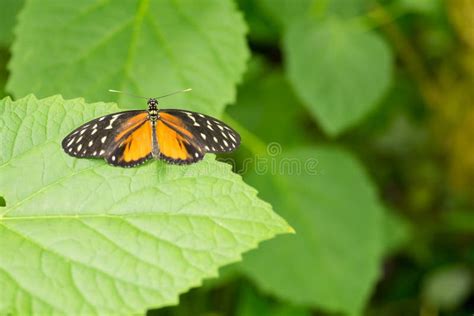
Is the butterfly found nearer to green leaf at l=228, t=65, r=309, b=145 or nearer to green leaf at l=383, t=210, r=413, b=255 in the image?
green leaf at l=228, t=65, r=309, b=145

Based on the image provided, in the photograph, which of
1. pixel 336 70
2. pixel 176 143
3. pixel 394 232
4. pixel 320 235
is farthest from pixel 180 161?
pixel 394 232

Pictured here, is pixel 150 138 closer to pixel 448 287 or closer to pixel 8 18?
pixel 8 18

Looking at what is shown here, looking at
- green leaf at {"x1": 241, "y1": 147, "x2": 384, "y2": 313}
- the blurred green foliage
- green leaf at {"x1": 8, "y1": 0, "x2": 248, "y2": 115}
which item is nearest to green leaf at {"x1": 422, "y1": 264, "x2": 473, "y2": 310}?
the blurred green foliage

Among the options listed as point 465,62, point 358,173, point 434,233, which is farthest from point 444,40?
point 358,173

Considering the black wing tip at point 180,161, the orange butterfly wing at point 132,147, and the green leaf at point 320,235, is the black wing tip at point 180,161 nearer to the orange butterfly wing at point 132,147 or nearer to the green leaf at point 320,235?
the orange butterfly wing at point 132,147

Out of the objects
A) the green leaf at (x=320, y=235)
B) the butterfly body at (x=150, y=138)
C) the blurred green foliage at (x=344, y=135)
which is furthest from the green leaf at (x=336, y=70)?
the butterfly body at (x=150, y=138)

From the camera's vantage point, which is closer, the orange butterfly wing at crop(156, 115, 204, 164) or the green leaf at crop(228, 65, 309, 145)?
the orange butterfly wing at crop(156, 115, 204, 164)
